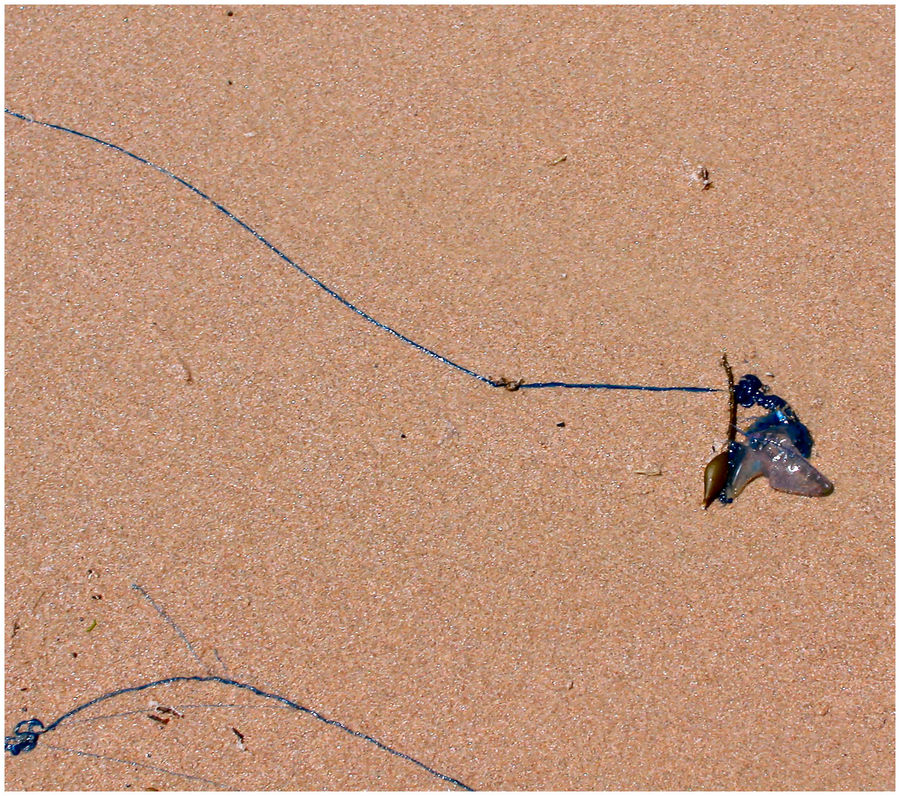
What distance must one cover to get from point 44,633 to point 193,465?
0.55 m

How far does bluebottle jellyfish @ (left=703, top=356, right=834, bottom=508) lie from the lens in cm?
167

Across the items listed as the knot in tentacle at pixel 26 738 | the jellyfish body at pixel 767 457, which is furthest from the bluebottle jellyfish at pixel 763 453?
the knot in tentacle at pixel 26 738

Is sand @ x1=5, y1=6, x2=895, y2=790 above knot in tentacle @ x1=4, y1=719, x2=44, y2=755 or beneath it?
above

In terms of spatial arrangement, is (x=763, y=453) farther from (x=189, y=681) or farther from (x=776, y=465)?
(x=189, y=681)

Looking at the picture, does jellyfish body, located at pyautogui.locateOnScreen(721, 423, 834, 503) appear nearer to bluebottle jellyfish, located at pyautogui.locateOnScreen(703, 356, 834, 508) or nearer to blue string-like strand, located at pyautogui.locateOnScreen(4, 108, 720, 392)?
bluebottle jellyfish, located at pyautogui.locateOnScreen(703, 356, 834, 508)

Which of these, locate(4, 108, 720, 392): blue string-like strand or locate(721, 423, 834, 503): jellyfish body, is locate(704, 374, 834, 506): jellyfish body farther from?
locate(4, 108, 720, 392): blue string-like strand

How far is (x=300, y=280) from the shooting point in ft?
5.73

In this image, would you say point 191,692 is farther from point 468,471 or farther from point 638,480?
point 638,480

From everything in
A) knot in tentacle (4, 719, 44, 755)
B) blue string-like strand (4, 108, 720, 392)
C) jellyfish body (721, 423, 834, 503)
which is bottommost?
knot in tentacle (4, 719, 44, 755)

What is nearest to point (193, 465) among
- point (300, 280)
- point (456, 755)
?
point (300, 280)

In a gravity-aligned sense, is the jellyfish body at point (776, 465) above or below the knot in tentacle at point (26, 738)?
above

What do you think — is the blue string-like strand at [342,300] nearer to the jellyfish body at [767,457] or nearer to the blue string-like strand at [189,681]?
the jellyfish body at [767,457]

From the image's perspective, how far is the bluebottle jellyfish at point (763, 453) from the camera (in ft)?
5.48

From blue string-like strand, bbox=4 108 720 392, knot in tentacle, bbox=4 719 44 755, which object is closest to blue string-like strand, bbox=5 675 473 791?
knot in tentacle, bbox=4 719 44 755
